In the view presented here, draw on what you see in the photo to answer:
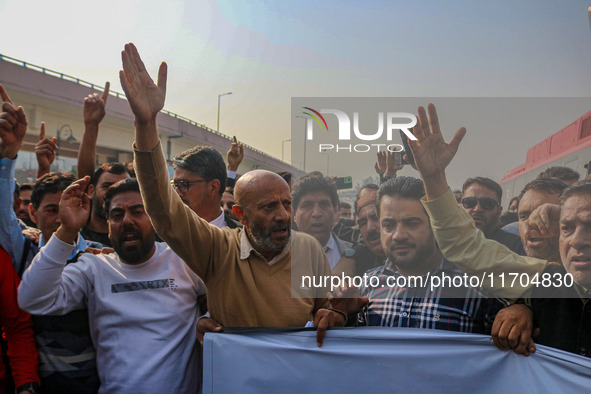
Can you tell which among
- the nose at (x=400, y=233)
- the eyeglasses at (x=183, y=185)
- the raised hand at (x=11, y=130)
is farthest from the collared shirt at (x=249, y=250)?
the raised hand at (x=11, y=130)

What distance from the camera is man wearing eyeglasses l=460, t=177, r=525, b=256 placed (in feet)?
5.91

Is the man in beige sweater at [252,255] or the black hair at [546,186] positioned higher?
the black hair at [546,186]

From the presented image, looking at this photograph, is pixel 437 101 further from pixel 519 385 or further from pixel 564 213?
pixel 519 385

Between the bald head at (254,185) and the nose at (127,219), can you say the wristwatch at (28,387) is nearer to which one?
the nose at (127,219)

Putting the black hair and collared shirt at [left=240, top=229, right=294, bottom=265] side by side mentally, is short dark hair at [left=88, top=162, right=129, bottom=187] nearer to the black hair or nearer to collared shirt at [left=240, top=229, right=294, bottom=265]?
collared shirt at [left=240, top=229, right=294, bottom=265]

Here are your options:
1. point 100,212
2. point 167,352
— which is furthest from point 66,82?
point 167,352

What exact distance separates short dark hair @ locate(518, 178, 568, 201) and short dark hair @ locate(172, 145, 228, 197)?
6.15ft

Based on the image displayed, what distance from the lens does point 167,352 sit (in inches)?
83.9

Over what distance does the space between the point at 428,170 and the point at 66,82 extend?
19.5 metres

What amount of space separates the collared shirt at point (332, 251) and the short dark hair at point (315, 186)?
19cm

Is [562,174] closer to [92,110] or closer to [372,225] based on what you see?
[372,225]

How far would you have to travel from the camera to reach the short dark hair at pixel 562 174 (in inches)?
71.0

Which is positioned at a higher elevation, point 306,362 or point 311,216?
point 311,216

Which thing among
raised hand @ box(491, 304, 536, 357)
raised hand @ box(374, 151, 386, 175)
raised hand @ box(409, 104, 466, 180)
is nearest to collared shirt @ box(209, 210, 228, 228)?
raised hand @ box(374, 151, 386, 175)
